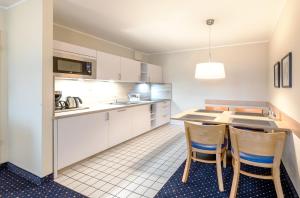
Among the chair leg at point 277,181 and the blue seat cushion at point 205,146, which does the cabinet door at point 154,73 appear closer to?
the blue seat cushion at point 205,146

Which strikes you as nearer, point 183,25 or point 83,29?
point 183,25

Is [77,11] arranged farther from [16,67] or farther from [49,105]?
[49,105]

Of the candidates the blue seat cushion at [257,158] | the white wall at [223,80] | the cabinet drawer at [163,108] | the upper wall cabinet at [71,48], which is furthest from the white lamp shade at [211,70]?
the cabinet drawer at [163,108]

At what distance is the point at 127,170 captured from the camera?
246cm

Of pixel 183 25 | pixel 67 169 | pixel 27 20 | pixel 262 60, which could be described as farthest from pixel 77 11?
pixel 262 60

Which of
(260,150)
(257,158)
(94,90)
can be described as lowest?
(257,158)

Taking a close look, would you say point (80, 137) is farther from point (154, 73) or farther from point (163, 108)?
point (154, 73)

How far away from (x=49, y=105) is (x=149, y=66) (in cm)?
304

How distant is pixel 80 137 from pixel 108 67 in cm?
147

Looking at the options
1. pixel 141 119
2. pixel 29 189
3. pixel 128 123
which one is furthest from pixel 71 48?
pixel 141 119

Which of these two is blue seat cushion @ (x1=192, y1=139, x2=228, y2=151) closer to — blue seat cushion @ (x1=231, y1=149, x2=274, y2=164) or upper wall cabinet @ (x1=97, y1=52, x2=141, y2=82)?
blue seat cushion @ (x1=231, y1=149, x2=274, y2=164)

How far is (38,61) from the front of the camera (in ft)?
6.84

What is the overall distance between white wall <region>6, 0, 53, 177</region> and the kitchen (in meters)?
0.01

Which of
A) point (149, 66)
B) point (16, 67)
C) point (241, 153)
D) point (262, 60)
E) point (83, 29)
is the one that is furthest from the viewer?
point (149, 66)
